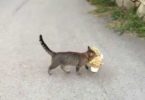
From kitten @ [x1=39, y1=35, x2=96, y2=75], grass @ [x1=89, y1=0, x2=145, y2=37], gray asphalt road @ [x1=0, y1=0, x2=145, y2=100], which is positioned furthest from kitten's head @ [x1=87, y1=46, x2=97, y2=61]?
grass @ [x1=89, y1=0, x2=145, y2=37]

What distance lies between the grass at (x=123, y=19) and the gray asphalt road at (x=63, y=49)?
313 millimetres

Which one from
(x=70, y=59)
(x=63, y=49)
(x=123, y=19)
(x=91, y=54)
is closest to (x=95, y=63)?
(x=91, y=54)

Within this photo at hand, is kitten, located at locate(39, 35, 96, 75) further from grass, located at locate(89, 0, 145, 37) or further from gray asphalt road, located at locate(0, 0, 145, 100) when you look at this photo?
grass, located at locate(89, 0, 145, 37)

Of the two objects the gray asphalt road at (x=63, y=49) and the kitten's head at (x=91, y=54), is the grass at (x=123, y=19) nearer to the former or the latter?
the gray asphalt road at (x=63, y=49)

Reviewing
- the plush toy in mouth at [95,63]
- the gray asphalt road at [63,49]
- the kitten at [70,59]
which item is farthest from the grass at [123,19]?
the kitten at [70,59]

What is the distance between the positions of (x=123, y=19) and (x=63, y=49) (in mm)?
2968

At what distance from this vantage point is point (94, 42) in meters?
8.38

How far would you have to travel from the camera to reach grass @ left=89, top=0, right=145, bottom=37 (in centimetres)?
923

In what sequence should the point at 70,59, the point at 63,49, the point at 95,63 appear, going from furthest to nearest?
the point at 63,49, the point at 95,63, the point at 70,59

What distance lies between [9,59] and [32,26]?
117 inches

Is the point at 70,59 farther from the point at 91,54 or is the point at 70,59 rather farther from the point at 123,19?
the point at 123,19

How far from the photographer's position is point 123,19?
10258 mm

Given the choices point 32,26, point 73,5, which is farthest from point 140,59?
point 73,5

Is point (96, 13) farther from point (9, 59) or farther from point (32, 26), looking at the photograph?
point (9, 59)
